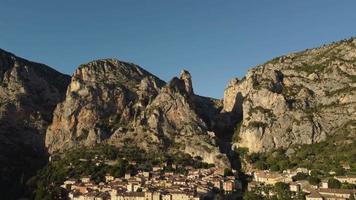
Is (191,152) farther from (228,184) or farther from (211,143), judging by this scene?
(228,184)

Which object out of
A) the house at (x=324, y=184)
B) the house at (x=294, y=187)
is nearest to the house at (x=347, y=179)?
the house at (x=324, y=184)

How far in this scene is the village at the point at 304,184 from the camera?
5137 inches

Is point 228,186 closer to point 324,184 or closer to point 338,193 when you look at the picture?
point 324,184

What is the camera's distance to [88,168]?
179 m

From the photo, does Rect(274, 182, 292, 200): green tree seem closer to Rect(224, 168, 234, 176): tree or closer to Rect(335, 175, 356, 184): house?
Rect(335, 175, 356, 184): house

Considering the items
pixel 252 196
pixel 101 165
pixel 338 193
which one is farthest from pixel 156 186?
pixel 338 193

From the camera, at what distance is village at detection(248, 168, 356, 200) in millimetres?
130488

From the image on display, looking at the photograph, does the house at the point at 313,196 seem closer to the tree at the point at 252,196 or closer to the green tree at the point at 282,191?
the green tree at the point at 282,191

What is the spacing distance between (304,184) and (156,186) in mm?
47810

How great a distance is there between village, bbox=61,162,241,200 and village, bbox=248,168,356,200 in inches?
342

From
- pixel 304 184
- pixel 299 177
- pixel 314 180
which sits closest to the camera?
pixel 304 184

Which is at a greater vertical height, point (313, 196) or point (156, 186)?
point (156, 186)

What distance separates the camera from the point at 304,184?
482ft

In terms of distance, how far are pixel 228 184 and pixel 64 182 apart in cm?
5981
